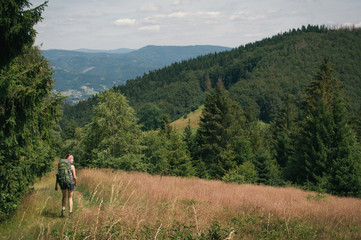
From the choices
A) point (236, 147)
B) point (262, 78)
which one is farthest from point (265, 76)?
point (236, 147)

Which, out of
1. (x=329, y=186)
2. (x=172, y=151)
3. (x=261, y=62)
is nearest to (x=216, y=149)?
(x=172, y=151)

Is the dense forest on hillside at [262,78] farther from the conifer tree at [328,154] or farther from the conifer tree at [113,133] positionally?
the conifer tree at [113,133]

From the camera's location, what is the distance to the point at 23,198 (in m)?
8.08

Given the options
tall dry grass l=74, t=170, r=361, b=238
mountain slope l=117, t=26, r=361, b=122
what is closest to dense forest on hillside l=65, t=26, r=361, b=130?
mountain slope l=117, t=26, r=361, b=122

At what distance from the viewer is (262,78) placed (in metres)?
144

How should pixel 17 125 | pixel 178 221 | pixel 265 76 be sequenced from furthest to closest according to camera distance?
1. pixel 265 76
2. pixel 17 125
3. pixel 178 221

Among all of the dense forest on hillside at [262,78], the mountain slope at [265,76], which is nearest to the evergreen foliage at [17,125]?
the dense forest on hillside at [262,78]

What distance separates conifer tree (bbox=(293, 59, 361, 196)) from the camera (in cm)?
2514

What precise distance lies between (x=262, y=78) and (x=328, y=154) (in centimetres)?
12189

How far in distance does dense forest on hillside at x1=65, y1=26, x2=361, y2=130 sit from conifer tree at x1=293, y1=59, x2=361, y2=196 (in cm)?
8725

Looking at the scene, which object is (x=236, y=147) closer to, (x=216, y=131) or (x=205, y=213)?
(x=216, y=131)

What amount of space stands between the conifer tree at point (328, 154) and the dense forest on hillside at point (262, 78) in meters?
87.3

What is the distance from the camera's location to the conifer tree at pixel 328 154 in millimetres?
25141

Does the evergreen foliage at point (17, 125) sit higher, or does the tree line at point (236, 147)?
the evergreen foliage at point (17, 125)
